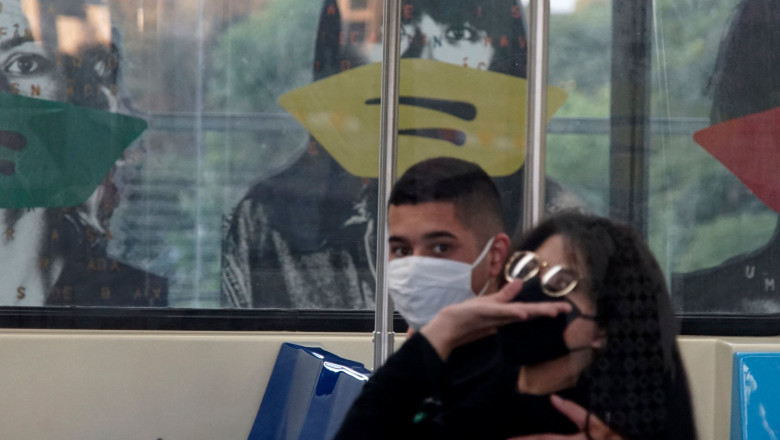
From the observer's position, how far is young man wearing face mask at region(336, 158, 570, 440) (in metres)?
1.00

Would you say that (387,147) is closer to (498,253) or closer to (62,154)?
(498,253)

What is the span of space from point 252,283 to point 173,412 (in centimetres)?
53

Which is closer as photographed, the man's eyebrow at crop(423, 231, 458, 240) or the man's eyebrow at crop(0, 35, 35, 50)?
the man's eyebrow at crop(423, 231, 458, 240)

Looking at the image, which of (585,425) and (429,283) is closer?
(585,425)

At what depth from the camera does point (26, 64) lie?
3.04m

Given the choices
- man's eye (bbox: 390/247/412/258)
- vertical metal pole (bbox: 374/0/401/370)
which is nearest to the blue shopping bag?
vertical metal pole (bbox: 374/0/401/370)

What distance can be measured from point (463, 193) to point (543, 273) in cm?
19

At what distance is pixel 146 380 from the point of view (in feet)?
10.1

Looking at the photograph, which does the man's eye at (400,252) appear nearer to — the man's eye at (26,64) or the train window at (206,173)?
the train window at (206,173)

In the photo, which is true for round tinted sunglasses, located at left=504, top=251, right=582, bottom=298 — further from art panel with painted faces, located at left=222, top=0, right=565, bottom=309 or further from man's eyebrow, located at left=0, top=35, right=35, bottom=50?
man's eyebrow, located at left=0, top=35, right=35, bottom=50

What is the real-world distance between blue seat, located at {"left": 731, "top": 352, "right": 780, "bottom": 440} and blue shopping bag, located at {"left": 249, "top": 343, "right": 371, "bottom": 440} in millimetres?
1073

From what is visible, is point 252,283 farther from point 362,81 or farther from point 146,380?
point 362,81

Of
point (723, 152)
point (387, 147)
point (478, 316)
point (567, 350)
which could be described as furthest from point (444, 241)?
point (723, 152)

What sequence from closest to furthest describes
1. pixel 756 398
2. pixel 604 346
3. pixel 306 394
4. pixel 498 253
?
pixel 604 346
pixel 498 253
pixel 756 398
pixel 306 394
